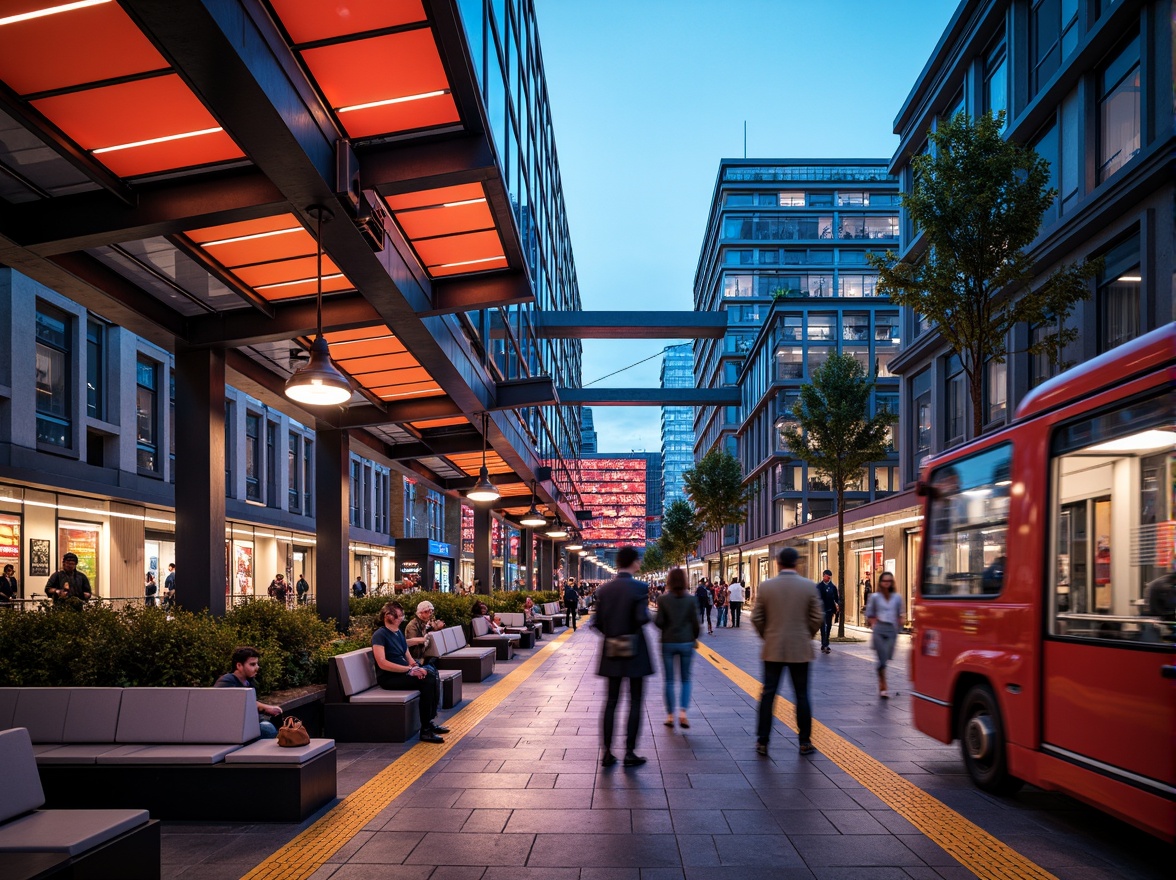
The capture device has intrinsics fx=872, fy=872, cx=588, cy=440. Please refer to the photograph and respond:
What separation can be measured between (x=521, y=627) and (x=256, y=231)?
1599cm

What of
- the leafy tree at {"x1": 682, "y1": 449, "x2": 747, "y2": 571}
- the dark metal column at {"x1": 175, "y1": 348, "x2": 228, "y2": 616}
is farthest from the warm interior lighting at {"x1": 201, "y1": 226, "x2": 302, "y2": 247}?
the leafy tree at {"x1": 682, "y1": 449, "x2": 747, "y2": 571}

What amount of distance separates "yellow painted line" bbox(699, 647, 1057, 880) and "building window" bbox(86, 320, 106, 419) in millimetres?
22183

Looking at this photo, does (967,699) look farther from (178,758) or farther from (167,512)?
(167,512)

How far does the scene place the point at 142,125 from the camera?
22.3 feet

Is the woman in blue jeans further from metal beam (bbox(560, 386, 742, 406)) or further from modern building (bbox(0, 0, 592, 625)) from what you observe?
metal beam (bbox(560, 386, 742, 406))

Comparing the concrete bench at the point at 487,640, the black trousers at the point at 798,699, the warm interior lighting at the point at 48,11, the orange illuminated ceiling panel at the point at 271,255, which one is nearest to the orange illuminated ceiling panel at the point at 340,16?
the warm interior lighting at the point at 48,11

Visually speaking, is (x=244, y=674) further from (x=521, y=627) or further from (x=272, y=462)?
(x=272, y=462)

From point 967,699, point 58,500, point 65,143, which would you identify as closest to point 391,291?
point 65,143

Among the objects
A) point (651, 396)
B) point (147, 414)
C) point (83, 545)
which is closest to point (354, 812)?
point (83, 545)

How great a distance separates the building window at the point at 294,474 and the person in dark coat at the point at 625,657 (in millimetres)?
35080

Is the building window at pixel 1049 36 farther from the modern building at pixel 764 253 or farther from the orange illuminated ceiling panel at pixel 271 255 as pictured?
the modern building at pixel 764 253

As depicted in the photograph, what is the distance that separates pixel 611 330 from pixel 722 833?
47.4 meters

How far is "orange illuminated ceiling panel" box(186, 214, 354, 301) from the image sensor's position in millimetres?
8852

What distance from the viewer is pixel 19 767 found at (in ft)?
14.7
